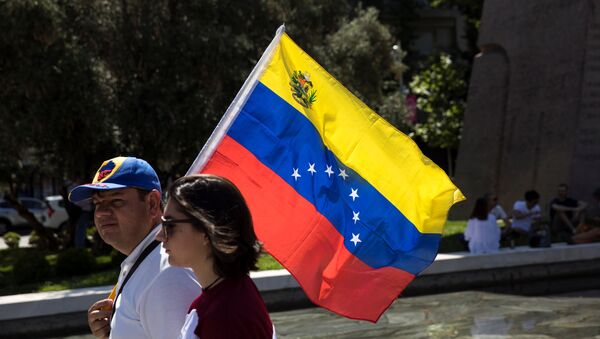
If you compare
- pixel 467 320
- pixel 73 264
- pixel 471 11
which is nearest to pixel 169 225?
pixel 467 320

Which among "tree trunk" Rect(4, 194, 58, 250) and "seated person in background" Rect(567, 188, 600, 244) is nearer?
"seated person in background" Rect(567, 188, 600, 244)

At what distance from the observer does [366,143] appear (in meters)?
3.93

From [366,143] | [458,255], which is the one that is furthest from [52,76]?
[366,143]

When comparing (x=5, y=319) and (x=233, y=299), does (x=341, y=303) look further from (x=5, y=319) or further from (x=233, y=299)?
(x=5, y=319)

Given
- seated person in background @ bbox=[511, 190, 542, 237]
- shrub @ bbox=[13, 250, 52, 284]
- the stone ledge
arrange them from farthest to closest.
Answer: seated person in background @ bbox=[511, 190, 542, 237] → shrub @ bbox=[13, 250, 52, 284] → the stone ledge

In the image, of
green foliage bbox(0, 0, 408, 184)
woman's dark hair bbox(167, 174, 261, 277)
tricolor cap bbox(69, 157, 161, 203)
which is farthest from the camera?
green foliage bbox(0, 0, 408, 184)

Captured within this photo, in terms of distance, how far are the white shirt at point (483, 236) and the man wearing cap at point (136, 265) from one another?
10608mm

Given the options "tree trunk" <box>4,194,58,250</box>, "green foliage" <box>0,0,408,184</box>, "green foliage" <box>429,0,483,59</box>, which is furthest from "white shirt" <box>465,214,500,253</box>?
"green foliage" <box>429,0,483,59</box>

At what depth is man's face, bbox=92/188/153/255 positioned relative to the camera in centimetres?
334

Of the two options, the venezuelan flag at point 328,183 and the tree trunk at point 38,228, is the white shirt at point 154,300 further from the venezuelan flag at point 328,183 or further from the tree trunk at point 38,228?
the tree trunk at point 38,228

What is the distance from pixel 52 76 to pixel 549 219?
9.31 meters

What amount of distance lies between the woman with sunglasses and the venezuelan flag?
1.03m

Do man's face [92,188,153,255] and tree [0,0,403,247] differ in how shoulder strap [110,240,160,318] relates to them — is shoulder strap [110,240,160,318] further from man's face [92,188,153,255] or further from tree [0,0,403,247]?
tree [0,0,403,247]

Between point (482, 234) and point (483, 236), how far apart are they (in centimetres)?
3
